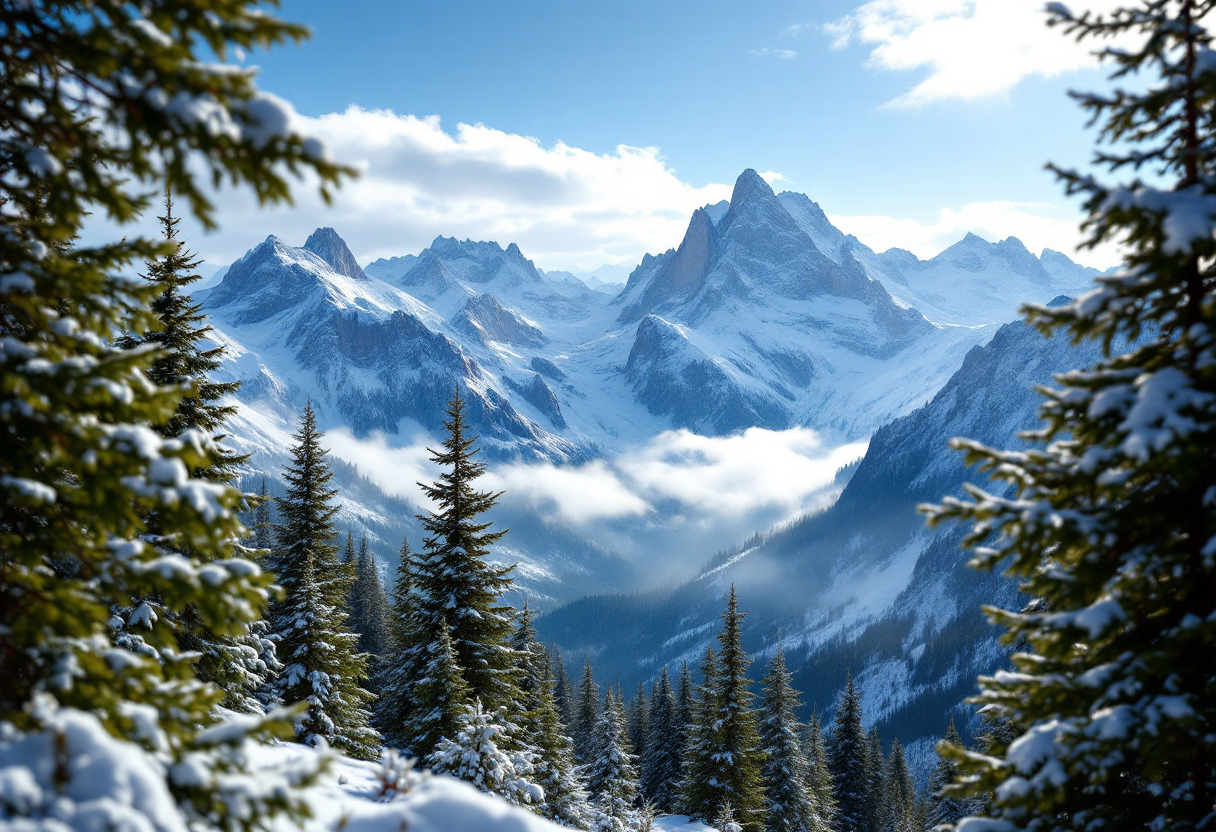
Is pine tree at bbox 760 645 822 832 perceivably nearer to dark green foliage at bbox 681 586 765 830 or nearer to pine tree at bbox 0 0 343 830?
dark green foliage at bbox 681 586 765 830

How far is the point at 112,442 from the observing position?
187 inches

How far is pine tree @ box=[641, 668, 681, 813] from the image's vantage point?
45775mm

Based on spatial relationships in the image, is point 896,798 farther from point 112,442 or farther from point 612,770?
point 112,442

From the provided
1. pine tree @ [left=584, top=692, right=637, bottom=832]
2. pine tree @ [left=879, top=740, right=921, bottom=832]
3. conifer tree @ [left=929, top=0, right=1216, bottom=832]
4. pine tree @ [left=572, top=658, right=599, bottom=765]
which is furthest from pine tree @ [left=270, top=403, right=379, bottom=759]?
pine tree @ [left=879, top=740, right=921, bottom=832]

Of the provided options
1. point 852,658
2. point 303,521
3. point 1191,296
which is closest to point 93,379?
point 1191,296

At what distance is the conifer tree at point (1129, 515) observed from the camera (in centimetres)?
552

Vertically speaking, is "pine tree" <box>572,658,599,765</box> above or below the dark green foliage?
above

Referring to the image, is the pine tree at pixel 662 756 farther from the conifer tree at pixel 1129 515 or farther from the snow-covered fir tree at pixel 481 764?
the conifer tree at pixel 1129 515

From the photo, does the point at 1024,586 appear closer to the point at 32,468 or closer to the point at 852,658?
the point at 32,468

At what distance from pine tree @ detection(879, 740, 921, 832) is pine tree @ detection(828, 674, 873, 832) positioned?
9.20 ft

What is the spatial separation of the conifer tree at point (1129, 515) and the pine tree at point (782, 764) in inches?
1215

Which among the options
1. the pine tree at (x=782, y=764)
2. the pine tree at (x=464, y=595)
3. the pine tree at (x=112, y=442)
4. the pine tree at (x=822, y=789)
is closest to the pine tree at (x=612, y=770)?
the pine tree at (x=782, y=764)

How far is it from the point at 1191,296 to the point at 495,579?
1921cm

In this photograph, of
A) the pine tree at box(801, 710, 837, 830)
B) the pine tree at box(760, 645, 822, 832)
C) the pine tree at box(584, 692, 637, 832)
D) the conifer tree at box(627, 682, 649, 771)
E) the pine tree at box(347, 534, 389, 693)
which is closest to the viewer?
the pine tree at box(584, 692, 637, 832)
